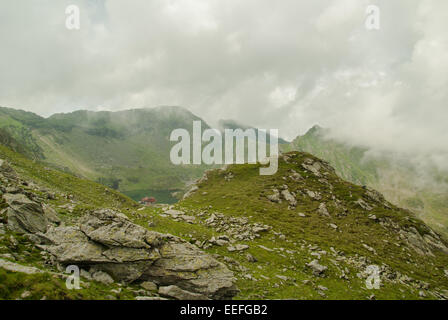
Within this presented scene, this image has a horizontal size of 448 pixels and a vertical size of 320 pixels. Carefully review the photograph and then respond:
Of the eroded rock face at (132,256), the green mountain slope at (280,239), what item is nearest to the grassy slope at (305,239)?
the green mountain slope at (280,239)

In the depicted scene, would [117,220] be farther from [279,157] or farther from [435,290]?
[279,157]

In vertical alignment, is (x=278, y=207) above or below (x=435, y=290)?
above

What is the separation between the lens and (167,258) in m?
18.7

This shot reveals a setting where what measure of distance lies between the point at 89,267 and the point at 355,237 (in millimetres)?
48652

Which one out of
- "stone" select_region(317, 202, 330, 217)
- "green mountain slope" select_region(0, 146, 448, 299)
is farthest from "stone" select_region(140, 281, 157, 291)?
"stone" select_region(317, 202, 330, 217)

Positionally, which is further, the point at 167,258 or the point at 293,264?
the point at 293,264

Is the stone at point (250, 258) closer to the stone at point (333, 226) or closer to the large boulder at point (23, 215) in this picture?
the large boulder at point (23, 215)

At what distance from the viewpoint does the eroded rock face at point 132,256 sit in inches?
631

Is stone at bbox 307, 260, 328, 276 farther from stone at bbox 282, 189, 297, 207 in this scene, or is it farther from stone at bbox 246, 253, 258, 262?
stone at bbox 282, 189, 297, 207

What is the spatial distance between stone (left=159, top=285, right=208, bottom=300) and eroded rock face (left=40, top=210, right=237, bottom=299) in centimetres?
77

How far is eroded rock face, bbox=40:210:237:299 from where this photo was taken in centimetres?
1602

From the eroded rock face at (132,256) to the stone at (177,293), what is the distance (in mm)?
765

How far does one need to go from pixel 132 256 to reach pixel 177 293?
4.41 metres
